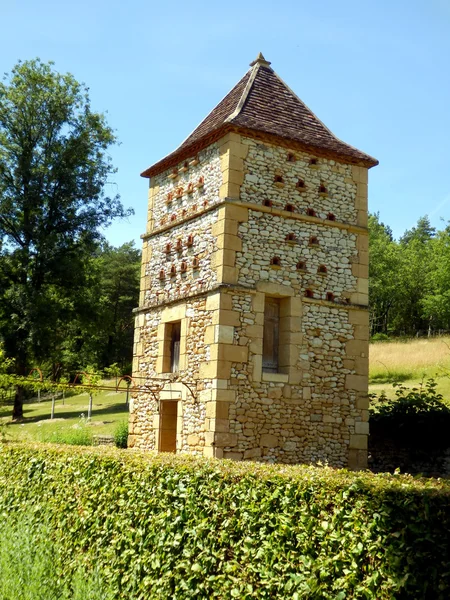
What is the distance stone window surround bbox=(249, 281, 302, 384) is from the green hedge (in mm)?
4642

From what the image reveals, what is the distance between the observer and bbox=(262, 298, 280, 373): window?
13.4m

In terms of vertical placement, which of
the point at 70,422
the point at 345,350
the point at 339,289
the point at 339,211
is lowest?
the point at 70,422

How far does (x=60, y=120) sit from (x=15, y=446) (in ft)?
70.9

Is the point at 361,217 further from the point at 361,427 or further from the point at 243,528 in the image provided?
the point at 243,528

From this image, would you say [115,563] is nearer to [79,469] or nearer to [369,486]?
[79,469]

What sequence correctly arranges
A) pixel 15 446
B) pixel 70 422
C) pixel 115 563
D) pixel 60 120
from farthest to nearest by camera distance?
pixel 60 120
pixel 70 422
pixel 15 446
pixel 115 563

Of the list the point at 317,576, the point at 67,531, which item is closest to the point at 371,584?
the point at 317,576

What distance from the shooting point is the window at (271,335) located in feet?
44.1

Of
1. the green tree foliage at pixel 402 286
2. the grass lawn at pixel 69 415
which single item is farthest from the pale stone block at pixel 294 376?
the green tree foliage at pixel 402 286

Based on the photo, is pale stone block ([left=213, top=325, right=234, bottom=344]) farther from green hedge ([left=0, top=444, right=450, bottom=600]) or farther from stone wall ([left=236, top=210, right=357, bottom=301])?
green hedge ([left=0, top=444, right=450, bottom=600])

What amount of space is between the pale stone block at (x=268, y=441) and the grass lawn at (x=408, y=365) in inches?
432

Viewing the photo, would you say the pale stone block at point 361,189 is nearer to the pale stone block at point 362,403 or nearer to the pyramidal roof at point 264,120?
the pyramidal roof at point 264,120

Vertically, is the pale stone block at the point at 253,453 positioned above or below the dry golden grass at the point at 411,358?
below

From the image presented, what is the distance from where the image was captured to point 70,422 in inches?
1017
